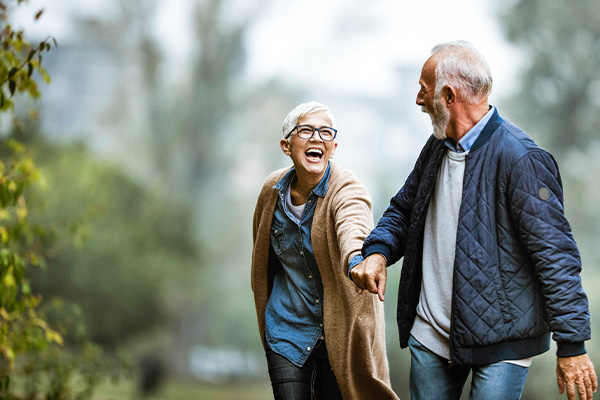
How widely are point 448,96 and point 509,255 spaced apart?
1.53ft

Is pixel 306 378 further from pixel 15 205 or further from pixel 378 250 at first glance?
pixel 15 205

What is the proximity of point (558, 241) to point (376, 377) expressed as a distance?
87cm

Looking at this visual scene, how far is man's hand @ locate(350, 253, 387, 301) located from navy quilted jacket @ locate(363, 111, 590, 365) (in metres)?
0.22

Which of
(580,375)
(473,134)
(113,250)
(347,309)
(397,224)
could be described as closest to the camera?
(580,375)

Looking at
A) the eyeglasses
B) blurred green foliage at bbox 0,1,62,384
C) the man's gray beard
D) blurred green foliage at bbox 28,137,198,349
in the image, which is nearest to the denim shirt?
the eyeglasses

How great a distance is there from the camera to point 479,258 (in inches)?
76.2

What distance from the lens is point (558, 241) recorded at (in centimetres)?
184

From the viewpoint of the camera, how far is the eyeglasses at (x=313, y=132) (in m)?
2.55

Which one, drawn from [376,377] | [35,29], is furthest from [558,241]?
[35,29]

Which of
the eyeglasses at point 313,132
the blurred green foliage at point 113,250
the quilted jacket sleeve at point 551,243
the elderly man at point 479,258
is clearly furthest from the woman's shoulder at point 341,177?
the blurred green foliage at point 113,250

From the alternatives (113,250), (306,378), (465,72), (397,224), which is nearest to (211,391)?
(113,250)

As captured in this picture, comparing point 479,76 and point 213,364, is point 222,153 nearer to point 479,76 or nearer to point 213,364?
point 213,364

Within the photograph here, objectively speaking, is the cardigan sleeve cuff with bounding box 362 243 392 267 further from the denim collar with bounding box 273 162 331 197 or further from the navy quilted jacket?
the denim collar with bounding box 273 162 331 197

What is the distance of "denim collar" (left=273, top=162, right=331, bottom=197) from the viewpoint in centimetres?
257
